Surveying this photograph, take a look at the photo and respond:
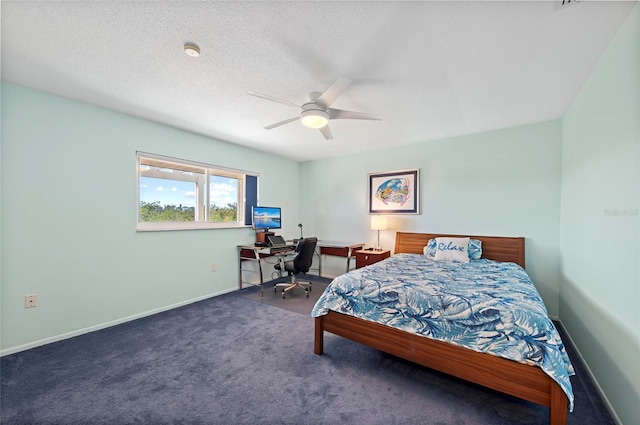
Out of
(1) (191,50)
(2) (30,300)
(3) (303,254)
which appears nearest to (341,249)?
(3) (303,254)

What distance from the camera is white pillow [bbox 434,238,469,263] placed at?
10.2 ft

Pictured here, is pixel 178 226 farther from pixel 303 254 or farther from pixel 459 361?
pixel 459 361

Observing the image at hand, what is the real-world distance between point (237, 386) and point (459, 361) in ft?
5.14

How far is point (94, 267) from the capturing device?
2.64 m

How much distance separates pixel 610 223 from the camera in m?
1.67

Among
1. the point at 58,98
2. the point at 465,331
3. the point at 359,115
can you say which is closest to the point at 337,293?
the point at 465,331

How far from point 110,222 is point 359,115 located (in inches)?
115

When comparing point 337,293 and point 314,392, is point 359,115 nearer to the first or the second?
point 337,293

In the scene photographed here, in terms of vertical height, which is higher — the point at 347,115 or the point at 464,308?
the point at 347,115

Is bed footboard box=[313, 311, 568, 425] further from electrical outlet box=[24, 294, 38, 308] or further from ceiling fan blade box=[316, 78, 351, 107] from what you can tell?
electrical outlet box=[24, 294, 38, 308]

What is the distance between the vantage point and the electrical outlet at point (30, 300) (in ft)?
7.37

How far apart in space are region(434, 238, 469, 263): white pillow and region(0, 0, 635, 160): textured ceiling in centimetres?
157

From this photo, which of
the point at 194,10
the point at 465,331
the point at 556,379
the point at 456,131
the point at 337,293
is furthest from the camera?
the point at 456,131

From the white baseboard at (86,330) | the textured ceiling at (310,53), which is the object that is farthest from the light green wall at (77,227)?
the textured ceiling at (310,53)
